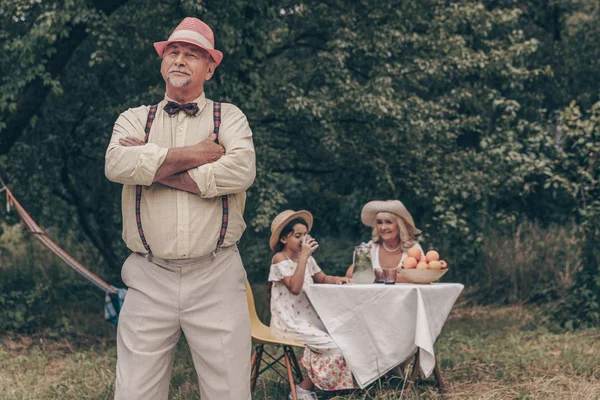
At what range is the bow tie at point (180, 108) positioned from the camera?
10.3 feet

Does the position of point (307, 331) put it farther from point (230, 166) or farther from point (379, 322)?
point (230, 166)

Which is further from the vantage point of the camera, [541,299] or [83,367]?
[541,299]

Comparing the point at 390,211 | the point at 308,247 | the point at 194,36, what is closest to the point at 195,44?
the point at 194,36

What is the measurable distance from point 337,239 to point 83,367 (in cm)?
607

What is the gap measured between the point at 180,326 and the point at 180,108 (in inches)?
32.9

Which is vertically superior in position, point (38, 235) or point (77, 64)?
point (77, 64)

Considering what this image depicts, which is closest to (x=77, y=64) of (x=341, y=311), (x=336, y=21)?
(x=336, y=21)

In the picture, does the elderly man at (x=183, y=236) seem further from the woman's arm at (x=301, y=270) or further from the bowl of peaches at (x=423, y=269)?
the bowl of peaches at (x=423, y=269)

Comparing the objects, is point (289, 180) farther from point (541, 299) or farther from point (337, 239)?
point (541, 299)

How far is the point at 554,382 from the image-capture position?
5176 mm

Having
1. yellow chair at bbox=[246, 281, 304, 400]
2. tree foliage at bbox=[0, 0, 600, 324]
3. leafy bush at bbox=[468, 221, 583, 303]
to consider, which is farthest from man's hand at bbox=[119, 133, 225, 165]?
leafy bush at bbox=[468, 221, 583, 303]

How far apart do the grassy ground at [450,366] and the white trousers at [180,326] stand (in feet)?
5.64

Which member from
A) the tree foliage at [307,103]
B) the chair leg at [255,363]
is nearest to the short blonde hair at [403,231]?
the chair leg at [255,363]

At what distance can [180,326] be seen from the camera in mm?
3111
